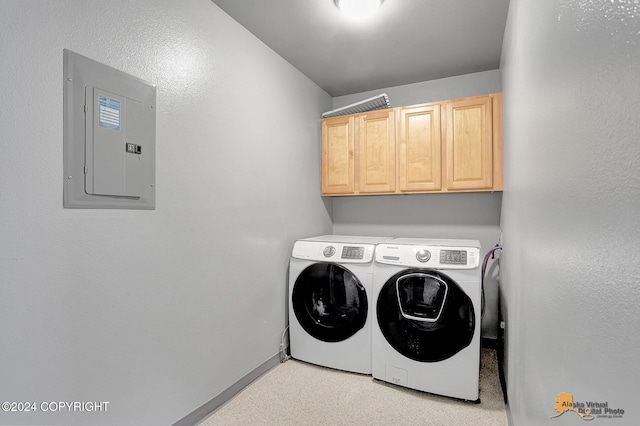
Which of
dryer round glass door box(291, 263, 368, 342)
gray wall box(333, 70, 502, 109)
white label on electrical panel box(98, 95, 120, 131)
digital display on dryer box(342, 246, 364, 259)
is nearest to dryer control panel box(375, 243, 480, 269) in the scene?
digital display on dryer box(342, 246, 364, 259)

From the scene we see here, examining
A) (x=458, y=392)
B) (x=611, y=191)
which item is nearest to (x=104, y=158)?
(x=611, y=191)

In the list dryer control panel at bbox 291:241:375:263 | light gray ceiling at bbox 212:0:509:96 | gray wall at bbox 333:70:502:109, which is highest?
light gray ceiling at bbox 212:0:509:96

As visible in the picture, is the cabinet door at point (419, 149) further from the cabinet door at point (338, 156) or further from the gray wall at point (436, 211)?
the cabinet door at point (338, 156)

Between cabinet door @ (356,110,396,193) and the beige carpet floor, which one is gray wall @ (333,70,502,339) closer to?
cabinet door @ (356,110,396,193)

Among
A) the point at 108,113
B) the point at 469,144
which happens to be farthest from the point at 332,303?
the point at 108,113

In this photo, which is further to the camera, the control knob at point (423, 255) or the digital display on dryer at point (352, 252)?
the digital display on dryer at point (352, 252)

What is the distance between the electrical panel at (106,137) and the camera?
4.14ft

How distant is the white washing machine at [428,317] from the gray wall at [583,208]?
0.85 meters

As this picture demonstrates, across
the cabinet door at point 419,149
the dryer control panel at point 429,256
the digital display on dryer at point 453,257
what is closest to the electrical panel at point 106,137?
the dryer control panel at point 429,256

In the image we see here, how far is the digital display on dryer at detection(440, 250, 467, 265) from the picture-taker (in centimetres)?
203

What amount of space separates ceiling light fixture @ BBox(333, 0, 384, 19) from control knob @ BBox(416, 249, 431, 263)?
1.59m

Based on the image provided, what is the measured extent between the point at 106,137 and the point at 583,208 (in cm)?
169

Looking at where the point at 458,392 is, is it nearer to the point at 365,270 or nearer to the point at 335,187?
the point at 365,270

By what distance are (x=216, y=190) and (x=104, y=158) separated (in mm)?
666
